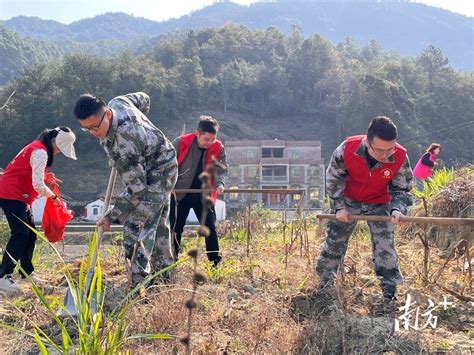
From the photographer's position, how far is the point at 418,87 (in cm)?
6062

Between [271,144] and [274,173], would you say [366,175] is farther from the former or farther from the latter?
[271,144]

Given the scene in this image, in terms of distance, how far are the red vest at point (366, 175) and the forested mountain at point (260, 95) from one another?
40.5 meters

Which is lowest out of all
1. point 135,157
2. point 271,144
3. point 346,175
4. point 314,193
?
point 314,193

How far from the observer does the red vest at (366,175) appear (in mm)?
3893

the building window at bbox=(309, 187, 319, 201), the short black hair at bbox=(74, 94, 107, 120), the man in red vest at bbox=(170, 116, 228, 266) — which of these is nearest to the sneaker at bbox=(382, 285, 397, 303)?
the man in red vest at bbox=(170, 116, 228, 266)

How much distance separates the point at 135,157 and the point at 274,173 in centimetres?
4112

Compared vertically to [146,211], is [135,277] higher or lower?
lower

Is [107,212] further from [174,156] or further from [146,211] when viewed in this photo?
[174,156]

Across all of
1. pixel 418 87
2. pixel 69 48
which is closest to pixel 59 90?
pixel 418 87

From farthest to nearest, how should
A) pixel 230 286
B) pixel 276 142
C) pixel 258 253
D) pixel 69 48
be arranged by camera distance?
pixel 69 48
pixel 276 142
pixel 258 253
pixel 230 286

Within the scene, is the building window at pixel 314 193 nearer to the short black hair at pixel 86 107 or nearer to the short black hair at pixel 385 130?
the short black hair at pixel 385 130

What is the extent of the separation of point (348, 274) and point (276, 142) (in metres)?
42.4

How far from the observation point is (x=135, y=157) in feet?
11.7

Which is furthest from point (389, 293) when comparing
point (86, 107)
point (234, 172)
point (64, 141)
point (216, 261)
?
point (234, 172)
